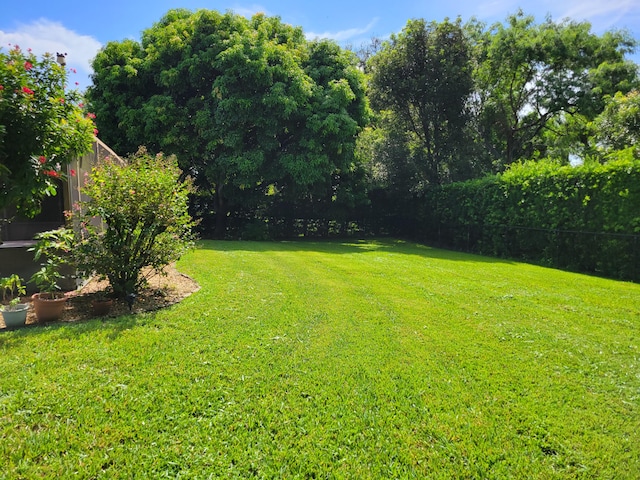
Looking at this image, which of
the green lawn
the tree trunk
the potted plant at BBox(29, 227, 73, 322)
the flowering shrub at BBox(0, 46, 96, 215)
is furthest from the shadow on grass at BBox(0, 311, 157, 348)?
the tree trunk

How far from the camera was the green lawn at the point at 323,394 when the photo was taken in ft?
7.39

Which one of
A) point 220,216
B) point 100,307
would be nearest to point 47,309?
point 100,307

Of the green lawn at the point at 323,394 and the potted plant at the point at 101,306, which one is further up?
the potted plant at the point at 101,306

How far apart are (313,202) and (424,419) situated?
55.4 feet

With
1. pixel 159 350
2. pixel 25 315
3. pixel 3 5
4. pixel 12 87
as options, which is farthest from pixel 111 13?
pixel 159 350

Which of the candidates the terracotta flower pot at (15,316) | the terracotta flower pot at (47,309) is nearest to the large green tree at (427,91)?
the terracotta flower pot at (47,309)

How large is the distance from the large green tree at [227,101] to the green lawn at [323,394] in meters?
10.1

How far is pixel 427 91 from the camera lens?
1928cm

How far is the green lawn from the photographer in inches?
88.7

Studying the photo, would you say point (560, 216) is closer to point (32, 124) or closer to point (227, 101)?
point (227, 101)

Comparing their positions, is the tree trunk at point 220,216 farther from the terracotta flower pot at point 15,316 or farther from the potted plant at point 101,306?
the terracotta flower pot at point 15,316

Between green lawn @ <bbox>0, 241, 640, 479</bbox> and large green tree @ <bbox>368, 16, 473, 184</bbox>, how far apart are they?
15.2 meters

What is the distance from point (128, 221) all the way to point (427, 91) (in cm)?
1800

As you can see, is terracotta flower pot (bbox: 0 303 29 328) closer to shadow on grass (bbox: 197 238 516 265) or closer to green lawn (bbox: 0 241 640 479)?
green lawn (bbox: 0 241 640 479)
